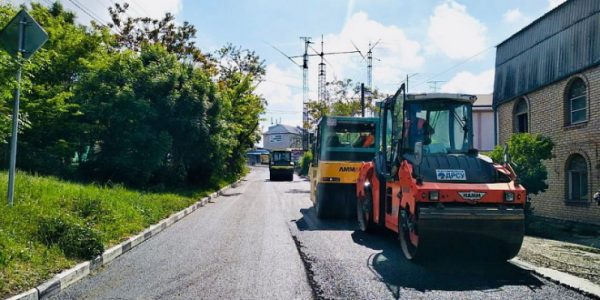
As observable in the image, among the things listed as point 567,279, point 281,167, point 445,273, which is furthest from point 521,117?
point 281,167

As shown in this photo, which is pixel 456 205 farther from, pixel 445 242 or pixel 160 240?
pixel 160 240

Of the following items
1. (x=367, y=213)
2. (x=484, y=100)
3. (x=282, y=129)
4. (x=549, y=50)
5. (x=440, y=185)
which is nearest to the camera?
(x=440, y=185)

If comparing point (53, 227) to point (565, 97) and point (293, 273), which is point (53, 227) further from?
point (565, 97)

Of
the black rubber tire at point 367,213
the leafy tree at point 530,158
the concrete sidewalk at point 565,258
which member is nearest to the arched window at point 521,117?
the leafy tree at point 530,158

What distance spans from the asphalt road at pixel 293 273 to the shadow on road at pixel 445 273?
0.01 m

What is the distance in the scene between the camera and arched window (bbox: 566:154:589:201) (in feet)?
51.2

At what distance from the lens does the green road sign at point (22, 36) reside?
26.8ft

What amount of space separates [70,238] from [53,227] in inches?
15.3

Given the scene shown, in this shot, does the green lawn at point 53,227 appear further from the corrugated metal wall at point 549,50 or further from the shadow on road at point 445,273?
the corrugated metal wall at point 549,50

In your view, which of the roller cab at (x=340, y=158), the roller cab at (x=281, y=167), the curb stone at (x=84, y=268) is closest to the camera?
the curb stone at (x=84, y=268)

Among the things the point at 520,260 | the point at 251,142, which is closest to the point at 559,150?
the point at 520,260

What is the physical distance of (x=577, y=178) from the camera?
1612 centimetres

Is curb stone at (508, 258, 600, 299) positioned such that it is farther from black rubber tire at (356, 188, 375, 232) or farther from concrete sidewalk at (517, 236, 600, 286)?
black rubber tire at (356, 188, 375, 232)

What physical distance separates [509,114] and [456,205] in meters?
15.3
